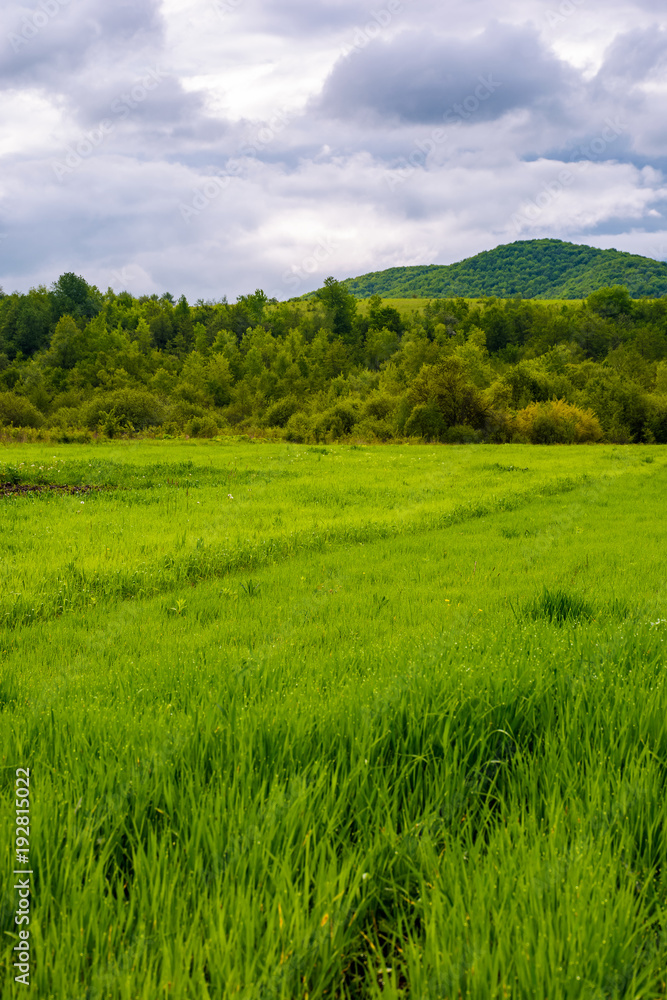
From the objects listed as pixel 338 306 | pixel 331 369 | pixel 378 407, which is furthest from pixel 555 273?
pixel 378 407

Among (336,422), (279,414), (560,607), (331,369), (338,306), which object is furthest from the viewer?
(338,306)

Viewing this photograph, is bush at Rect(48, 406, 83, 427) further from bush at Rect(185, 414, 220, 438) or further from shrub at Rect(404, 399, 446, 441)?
shrub at Rect(404, 399, 446, 441)

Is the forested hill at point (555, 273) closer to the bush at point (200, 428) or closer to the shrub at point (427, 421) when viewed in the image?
the shrub at point (427, 421)

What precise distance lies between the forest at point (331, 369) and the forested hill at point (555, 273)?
27.4 meters

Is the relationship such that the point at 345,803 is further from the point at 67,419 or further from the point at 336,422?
the point at 67,419

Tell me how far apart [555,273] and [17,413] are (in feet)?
535

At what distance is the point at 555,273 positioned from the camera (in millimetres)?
173500

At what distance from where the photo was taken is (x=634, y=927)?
192cm

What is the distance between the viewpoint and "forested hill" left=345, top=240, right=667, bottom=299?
518 feet

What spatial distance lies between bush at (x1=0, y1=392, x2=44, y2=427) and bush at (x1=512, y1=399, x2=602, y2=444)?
2180 inches

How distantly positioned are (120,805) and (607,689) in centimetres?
294

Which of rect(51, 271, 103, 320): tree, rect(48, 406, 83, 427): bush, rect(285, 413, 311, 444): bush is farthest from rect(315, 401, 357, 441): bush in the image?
rect(51, 271, 103, 320): tree

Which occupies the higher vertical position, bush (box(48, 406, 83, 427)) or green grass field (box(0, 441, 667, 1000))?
bush (box(48, 406, 83, 427))

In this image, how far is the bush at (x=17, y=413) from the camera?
2515 inches
